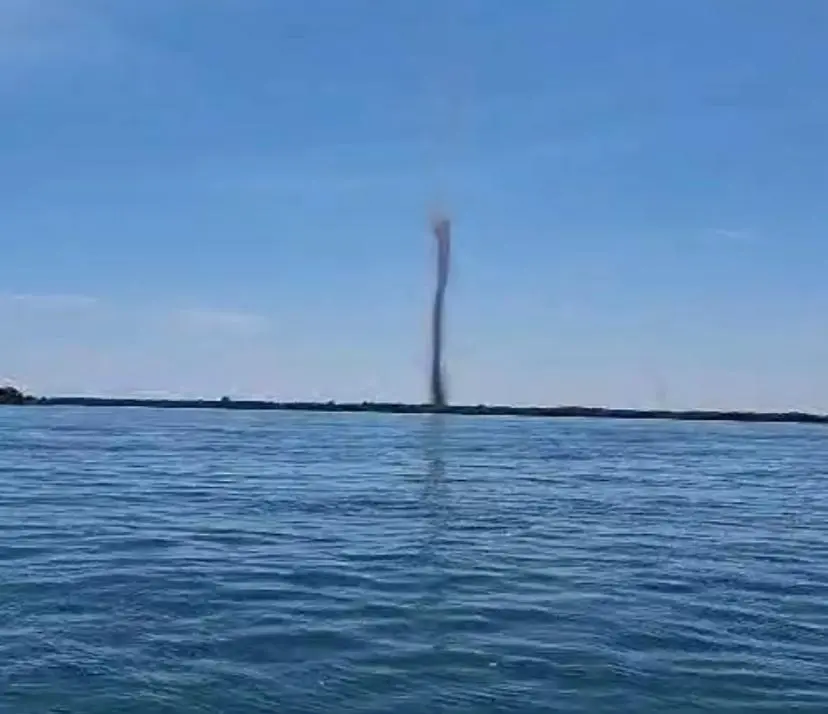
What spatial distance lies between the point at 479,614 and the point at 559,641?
2.00 meters

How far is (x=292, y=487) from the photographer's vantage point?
3656 cm

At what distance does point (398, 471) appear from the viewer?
4575cm

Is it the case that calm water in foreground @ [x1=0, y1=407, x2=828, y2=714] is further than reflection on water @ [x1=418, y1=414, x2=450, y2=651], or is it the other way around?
reflection on water @ [x1=418, y1=414, x2=450, y2=651]

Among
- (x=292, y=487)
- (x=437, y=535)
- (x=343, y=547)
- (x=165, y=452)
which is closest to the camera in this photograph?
(x=343, y=547)

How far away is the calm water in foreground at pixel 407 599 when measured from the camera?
11648 millimetres

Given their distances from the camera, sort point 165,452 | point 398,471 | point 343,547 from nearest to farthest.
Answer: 1. point 343,547
2. point 398,471
3. point 165,452

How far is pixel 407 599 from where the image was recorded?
16.8 meters

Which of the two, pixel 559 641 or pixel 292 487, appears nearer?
pixel 559 641

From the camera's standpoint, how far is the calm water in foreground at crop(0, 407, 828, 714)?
11648 millimetres

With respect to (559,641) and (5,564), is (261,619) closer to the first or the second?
(559,641)

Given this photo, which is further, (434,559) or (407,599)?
(434,559)

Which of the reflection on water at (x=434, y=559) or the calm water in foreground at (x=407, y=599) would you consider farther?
the reflection on water at (x=434, y=559)

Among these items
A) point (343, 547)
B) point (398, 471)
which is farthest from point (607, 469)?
point (343, 547)

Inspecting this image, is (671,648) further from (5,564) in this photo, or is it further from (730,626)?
(5,564)
